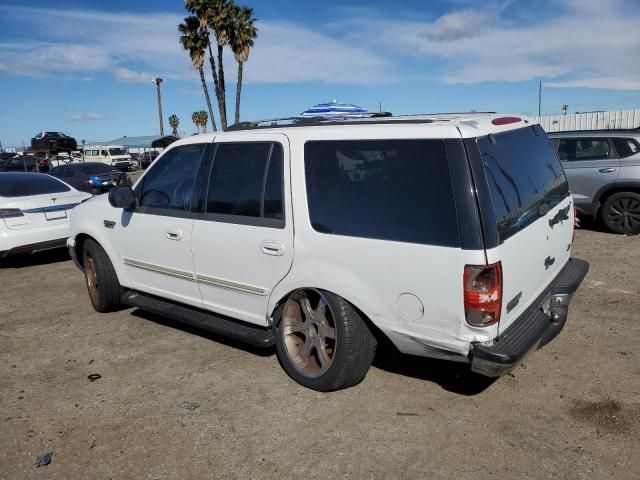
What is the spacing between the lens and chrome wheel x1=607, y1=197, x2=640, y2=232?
8141 millimetres

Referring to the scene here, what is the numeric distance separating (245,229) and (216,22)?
28880 millimetres

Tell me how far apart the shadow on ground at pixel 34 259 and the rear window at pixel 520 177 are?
7.18 m

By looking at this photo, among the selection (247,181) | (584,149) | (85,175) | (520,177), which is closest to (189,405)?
(247,181)

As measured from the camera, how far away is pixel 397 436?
3.11 m

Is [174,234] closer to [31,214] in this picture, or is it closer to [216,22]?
[31,214]

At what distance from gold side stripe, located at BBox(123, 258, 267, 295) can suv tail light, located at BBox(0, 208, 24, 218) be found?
352 centimetres

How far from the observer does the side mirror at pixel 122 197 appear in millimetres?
4566

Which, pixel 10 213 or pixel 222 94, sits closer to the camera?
pixel 10 213

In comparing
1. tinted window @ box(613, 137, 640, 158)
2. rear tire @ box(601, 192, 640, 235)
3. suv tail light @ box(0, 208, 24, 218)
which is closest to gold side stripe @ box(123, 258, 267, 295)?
suv tail light @ box(0, 208, 24, 218)

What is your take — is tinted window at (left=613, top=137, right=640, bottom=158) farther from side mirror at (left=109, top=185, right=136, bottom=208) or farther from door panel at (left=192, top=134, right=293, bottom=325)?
side mirror at (left=109, top=185, right=136, bottom=208)

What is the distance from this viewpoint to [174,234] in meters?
4.27

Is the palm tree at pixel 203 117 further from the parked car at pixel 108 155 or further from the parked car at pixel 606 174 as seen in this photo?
the parked car at pixel 606 174

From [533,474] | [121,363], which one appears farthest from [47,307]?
[533,474]

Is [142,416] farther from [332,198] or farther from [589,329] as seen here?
[589,329]
